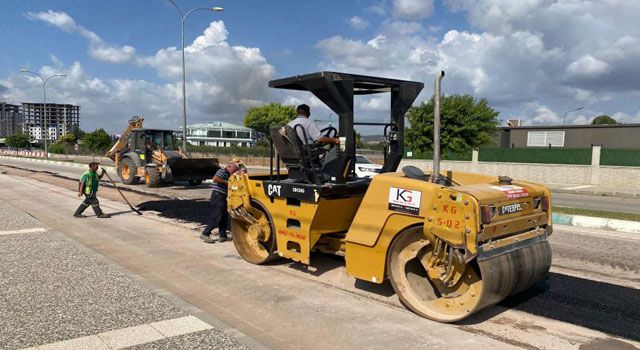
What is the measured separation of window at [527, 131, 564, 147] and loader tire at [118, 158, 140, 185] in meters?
28.4

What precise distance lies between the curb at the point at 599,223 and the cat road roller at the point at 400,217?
5910mm

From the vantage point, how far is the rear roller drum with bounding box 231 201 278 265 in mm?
6324

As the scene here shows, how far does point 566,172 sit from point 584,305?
73.6 feet

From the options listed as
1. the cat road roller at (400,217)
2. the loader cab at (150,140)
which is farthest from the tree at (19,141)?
the cat road roller at (400,217)

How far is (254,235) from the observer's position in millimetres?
6527

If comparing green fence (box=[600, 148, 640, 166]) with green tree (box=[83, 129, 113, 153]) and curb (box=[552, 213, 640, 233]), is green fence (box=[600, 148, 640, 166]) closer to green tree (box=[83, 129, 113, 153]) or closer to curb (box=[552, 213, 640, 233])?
curb (box=[552, 213, 640, 233])

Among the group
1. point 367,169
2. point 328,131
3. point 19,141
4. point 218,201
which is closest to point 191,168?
point 367,169

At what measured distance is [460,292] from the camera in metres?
4.45

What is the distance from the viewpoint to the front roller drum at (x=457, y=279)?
421cm

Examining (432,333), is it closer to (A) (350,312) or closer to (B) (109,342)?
(A) (350,312)

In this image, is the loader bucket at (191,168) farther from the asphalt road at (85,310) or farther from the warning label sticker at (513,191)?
the warning label sticker at (513,191)

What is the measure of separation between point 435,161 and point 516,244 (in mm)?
1058

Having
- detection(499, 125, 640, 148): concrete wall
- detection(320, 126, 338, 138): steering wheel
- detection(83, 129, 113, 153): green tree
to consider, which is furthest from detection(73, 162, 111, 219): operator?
detection(83, 129, 113, 153): green tree

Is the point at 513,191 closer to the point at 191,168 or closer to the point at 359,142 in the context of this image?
the point at 359,142
